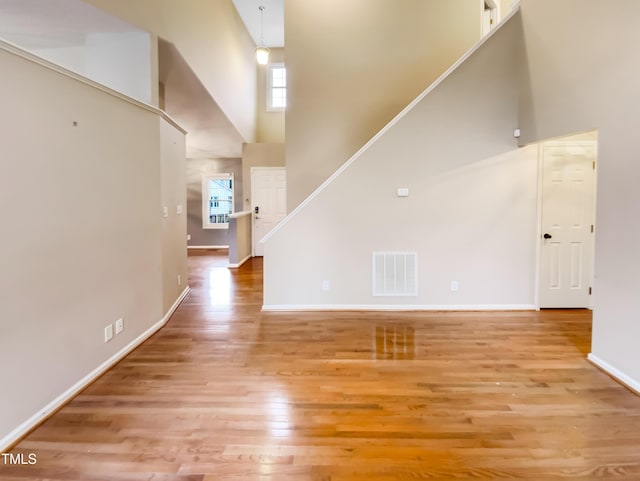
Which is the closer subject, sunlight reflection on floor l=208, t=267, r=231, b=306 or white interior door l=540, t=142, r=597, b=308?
white interior door l=540, t=142, r=597, b=308

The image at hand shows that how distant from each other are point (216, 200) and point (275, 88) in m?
3.21

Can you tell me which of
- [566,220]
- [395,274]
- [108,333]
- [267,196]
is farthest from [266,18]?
[108,333]

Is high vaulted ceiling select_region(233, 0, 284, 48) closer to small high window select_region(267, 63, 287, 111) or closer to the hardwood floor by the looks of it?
small high window select_region(267, 63, 287, 111)

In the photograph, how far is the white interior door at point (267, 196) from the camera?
827cm

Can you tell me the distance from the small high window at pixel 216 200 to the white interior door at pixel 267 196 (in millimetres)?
1416

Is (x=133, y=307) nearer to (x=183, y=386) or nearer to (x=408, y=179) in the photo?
(x=183, y=386)

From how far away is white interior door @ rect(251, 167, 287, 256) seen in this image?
8266mm

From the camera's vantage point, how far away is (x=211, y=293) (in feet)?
17.2

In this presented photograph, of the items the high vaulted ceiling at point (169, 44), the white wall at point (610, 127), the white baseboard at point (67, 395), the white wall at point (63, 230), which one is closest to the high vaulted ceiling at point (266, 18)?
the high vaulted ceiling at point (169, 44)

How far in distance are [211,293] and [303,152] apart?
2.50 metres

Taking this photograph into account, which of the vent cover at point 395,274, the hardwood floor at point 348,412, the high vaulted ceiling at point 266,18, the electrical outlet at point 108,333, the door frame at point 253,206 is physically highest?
the high vaulted ceiling at point 266,18

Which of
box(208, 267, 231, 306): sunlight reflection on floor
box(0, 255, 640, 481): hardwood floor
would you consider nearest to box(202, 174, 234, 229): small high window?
box(208, 267, 231, 306): sunlight reflection on floor

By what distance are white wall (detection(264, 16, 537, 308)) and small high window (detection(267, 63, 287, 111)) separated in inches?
221

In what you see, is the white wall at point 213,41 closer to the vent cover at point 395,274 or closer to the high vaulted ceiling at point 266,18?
the high vaulted ceiling at point 266,18
